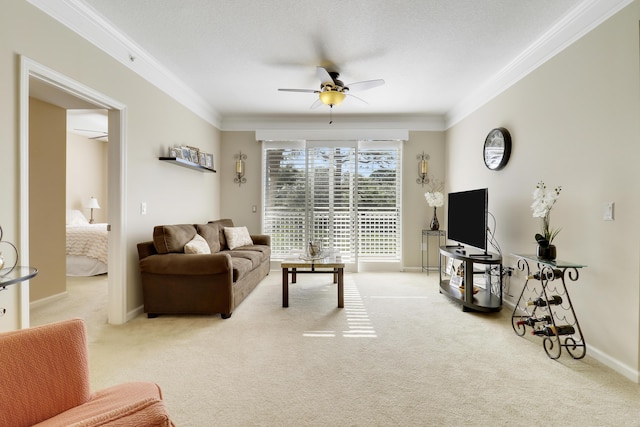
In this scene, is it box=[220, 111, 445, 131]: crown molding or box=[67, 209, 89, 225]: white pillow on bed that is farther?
box=[67, 209, 89, 225]: white pillow on bed

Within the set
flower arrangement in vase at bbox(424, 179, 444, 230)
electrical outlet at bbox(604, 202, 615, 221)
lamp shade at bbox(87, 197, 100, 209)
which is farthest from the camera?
lamp shade at bbox(87, 197, 100, 209)

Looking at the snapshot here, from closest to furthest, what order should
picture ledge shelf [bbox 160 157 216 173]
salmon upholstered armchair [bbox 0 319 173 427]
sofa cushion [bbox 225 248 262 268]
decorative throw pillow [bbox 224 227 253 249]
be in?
1. salmon upholstered armchair [bbox 0 319 173 427]
2. picture ledge shelf [bbox 160 157 216 173]
3. sofa cushion [bbox 225 248 262 268]
4. decorative throw pillow [bbox 224 227 253 249]

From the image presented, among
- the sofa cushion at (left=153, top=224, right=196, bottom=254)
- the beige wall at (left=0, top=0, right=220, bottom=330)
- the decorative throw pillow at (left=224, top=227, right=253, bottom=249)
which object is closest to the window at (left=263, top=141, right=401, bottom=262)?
the decorative throw pillow at (left=224, top=227, right=253, bottom=249)

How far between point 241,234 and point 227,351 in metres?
2.59

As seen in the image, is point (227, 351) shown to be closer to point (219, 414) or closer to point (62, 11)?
point (219, 414)

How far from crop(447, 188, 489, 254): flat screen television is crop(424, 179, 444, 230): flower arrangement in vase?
85 cm

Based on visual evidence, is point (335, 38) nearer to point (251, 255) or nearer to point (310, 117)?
point (310, 117)

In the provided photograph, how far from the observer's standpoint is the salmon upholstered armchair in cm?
94

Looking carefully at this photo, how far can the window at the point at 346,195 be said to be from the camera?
5609 mm

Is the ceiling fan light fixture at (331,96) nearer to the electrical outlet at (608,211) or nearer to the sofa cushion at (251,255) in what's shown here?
the sofa cushion at (251,255)

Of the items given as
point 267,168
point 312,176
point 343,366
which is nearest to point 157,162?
point 267,168

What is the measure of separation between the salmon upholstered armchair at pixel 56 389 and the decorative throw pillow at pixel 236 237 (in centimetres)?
351

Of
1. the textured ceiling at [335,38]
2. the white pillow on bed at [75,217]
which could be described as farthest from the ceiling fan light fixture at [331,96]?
the white pillow on bed at [75,217]

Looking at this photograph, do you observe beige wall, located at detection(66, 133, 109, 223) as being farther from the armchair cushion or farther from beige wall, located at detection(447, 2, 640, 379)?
beige wall, located at detection(447, 2, 640, 379)
